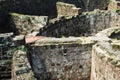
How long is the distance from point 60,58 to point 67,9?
9.13 m

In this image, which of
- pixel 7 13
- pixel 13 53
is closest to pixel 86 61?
pixel 13 53

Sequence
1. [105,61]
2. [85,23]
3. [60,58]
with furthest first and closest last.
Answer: [85,23]
[60,58]
[105,61]

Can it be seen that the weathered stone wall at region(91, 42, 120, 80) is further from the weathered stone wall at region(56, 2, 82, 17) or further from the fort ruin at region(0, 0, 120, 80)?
the weathered stone wall at region(56, 2, 82, 17)

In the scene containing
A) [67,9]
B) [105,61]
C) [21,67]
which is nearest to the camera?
[21,67]

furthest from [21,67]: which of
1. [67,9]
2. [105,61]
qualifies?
[67,9]

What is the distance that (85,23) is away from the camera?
18.2m

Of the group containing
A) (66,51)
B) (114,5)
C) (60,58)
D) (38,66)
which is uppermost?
(114,5)

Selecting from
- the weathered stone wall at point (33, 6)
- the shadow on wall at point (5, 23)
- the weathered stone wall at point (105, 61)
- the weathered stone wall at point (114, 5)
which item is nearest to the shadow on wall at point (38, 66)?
the weathered stone wall at point (105, 61)

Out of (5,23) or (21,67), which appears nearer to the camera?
(21,67)

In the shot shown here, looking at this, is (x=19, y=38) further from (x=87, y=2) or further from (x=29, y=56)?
(x=87, y=2)

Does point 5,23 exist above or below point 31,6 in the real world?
below

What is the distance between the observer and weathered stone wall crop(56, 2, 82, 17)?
69.5ft

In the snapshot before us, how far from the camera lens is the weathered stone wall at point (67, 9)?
21.2m

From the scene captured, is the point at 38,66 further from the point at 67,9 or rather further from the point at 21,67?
the point at 67,9
